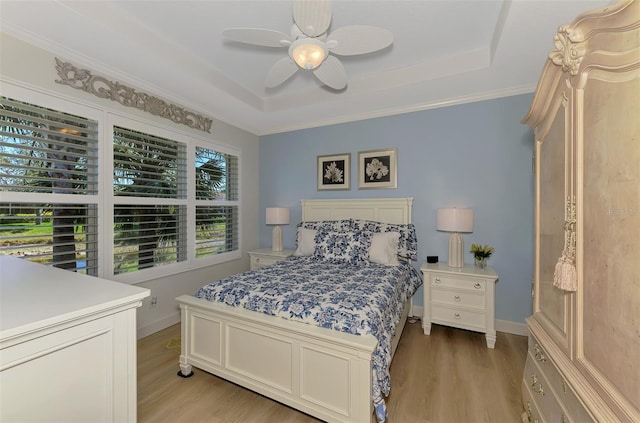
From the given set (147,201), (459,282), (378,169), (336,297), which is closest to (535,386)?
(336,297)

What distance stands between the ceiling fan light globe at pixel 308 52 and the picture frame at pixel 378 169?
5.96 ft

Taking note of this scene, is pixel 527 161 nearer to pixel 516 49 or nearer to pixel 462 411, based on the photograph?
pixel 516 49

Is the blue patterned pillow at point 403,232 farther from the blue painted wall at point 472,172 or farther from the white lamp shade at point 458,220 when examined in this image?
the white lamp shade at point 458,220

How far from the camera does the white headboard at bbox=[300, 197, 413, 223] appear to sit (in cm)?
326

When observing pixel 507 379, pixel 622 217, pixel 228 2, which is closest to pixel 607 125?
pixel 622 217

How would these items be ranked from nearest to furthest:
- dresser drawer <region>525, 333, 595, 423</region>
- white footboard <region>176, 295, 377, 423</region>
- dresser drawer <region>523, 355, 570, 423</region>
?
dresser drawer <region>525, 333, 595, 423</region>
dresser drawer <region>523, 355, 570, 423</region>
white footboard <region>176, 295, 377, 423</region>

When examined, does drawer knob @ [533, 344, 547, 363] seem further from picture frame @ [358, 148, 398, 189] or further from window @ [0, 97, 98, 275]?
window @ [0, 97, 98, 275]

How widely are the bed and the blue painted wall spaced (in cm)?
119

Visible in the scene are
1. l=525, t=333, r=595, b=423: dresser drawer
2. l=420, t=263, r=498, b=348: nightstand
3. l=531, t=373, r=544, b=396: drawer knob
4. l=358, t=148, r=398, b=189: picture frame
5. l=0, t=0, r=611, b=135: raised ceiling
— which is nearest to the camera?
Answer: l=525, t=333, r=595, b=423: dresser drawer

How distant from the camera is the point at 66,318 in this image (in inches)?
30.4

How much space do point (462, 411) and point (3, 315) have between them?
226 centimetres

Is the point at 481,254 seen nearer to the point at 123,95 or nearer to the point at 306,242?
the point at 306,242

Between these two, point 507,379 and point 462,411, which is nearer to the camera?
point 462,411

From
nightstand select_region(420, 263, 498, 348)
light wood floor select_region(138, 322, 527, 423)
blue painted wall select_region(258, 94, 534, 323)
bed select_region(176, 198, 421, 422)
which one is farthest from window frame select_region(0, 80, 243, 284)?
nightstand select_region(420, 263, 498, 348)
